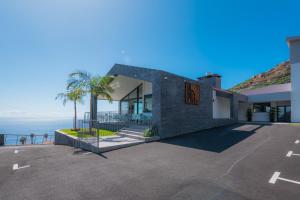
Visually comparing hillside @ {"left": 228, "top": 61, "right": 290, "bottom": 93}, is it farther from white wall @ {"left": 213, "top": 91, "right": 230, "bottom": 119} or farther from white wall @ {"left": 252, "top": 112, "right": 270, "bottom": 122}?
white wall @ {"left": 213, "top": 91, "right": 230, "bottom": 119}

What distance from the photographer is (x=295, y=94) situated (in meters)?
20.6

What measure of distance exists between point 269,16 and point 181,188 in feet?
60.8

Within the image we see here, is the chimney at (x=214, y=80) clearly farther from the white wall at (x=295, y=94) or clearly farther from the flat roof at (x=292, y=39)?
the flat roof at (x=292, y=39)

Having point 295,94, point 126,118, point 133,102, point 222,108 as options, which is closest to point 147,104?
point 133,102

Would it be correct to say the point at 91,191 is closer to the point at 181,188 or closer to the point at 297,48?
the point at 181,188

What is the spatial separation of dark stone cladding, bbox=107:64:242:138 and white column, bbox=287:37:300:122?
42.7 feet

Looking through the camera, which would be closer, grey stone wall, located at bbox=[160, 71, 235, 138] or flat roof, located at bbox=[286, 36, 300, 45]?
grey stone wall, located at bbox=[160, 71, 235, 138]

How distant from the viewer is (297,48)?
68.1 feet

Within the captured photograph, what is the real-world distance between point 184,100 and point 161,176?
8.65 metres

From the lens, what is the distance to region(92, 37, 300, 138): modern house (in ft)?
38.2

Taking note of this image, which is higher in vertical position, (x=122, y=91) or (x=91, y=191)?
(x=122, y=91)

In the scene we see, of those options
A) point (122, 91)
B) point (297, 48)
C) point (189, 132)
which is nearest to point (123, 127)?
point (189, 132)

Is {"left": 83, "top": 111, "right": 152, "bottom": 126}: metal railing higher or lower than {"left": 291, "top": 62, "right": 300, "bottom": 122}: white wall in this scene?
lower

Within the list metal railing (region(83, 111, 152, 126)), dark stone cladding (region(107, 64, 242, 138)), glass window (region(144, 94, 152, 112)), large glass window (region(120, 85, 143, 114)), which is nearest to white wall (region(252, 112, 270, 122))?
dark stone cladding (region(107, 64, 242, 138))
